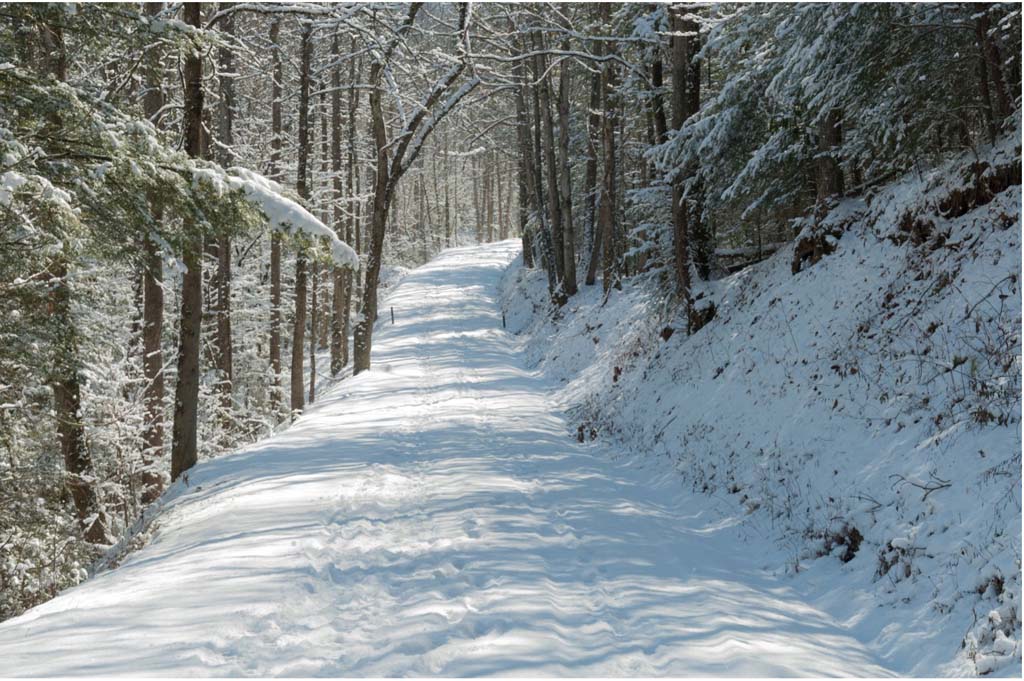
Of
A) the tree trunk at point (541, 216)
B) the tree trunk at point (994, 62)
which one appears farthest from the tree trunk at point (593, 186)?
the tree trunk at point (994, 62)

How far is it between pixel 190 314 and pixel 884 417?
9.55 m

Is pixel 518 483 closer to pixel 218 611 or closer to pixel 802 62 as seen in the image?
pixel 218 611

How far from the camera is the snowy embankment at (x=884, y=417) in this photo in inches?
194

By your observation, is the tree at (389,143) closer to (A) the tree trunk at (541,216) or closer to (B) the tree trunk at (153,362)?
(B) the tree trunk at (153,362)

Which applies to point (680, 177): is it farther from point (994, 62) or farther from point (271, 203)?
point (271, 203)

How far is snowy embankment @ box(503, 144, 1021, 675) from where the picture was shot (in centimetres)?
493

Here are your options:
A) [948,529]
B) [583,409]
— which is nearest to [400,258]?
[583,409]

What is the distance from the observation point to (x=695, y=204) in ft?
43.0

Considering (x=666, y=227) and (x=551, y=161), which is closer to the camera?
(x=666, y=227)

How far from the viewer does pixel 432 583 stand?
5656 mm

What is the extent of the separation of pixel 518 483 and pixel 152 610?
15.7 feet

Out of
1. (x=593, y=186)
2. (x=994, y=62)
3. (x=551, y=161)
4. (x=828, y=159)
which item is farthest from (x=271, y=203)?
(x=593, y=186)

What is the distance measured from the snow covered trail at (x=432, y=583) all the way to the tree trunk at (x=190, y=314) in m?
0.88

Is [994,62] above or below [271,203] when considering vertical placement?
above
